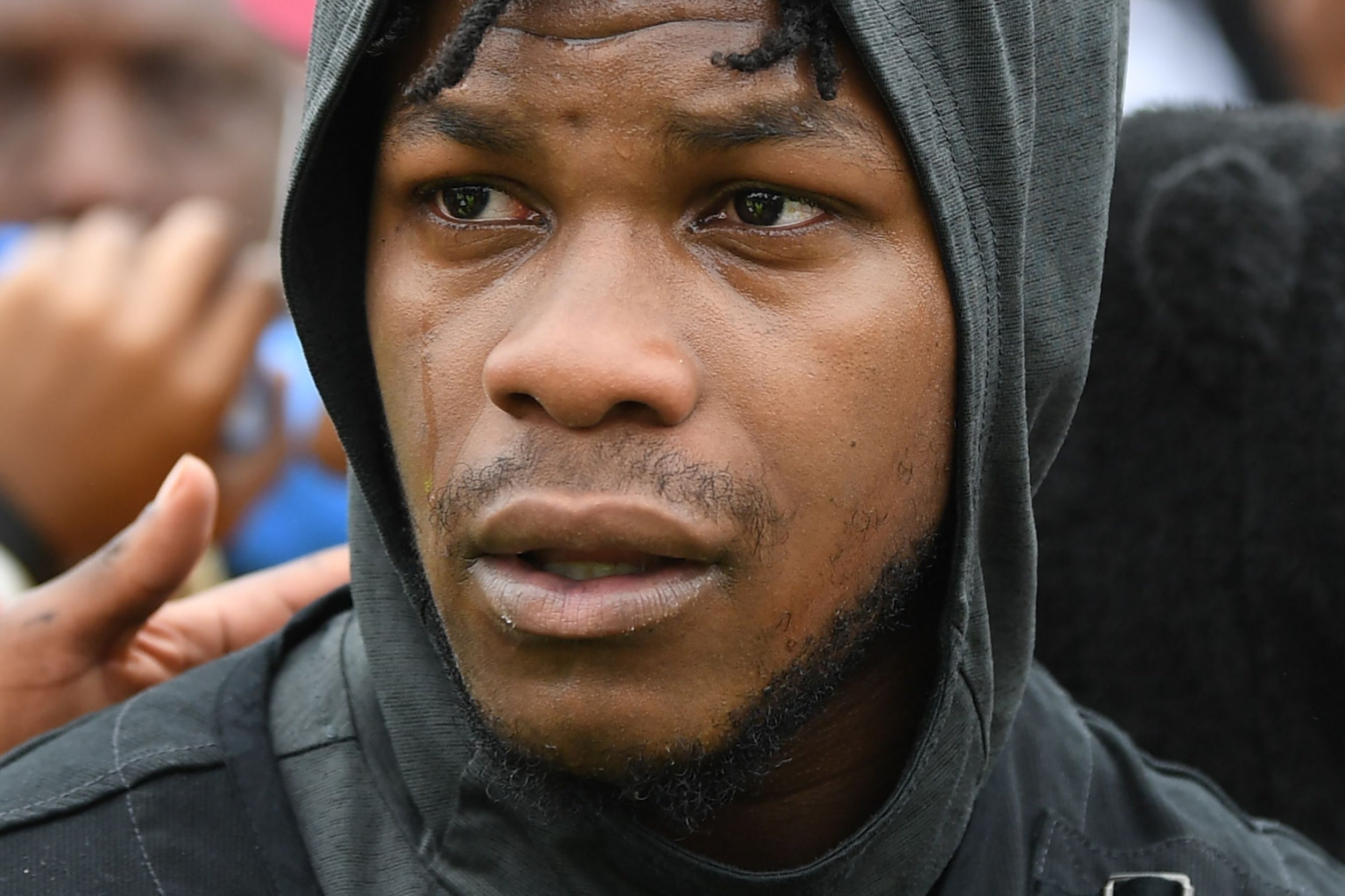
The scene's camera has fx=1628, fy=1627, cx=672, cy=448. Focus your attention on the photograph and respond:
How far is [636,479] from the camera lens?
1.55 m

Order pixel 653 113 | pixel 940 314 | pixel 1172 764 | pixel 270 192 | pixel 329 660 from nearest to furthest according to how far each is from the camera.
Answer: pixel 653 113 < pixel 940 314 < pixel 329 660 < pixel 1172 764 < pixel 270 192

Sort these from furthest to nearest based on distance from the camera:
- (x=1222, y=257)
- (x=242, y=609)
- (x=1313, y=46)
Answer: (x=1313, y=46) < (x=1222, y=257) < (x=242, y=609)

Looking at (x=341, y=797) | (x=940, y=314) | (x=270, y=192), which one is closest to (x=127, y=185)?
(x=270, y=192)

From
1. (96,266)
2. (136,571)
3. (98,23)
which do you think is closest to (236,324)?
(96,266)

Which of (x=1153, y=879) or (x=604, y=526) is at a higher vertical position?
(x=604, y=526)

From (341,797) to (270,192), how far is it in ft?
7.50

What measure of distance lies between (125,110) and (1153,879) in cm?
270

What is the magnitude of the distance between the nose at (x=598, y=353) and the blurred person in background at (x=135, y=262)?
1.74m

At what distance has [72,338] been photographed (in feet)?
10.2

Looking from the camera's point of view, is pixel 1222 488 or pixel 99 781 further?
pixel 1222 488

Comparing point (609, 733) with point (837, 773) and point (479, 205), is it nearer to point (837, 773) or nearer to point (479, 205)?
point (837, 773)

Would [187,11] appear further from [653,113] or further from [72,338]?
[653,113]

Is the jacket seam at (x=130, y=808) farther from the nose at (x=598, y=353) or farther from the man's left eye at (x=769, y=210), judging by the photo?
the man's left eye at (x=769, y=210)

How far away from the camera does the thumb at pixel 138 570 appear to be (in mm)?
1995
